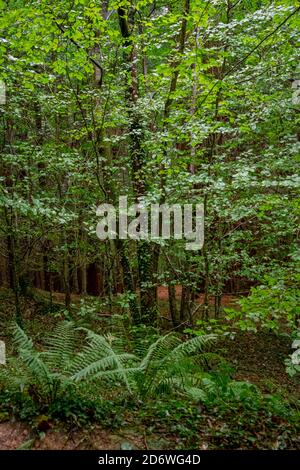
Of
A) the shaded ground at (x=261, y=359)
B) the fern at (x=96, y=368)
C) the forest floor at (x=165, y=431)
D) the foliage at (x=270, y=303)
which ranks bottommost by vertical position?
the shaded ground at (x=261, y=359)

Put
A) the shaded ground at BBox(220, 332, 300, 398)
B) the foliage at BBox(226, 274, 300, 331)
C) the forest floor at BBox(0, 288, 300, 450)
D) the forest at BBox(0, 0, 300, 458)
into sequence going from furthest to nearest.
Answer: the shaded ground at BBox(220, 332, 300, 398), the foliage at BBox(226, 274, 300, 331), the forest at BBox(0, 0, 300, 458), the forest floor at BBox(0, 288, 300, 450)

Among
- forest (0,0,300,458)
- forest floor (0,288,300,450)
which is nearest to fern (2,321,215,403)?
forest (0,0,300,458)

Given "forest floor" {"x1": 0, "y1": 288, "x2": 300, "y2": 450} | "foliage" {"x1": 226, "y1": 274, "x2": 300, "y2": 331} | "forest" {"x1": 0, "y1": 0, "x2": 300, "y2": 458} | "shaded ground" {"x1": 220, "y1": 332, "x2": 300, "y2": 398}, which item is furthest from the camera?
"shaded ground" {"x1": 220, "y1": 332, "x2": 300, "y2": 398}

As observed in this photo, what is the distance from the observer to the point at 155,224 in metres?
8.10

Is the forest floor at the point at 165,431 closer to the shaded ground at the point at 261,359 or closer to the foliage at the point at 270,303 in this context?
the foliage at the point at 270,303

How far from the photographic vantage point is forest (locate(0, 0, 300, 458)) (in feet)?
11.6

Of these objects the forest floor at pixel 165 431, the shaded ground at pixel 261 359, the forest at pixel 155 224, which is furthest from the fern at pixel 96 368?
the shaded ground at pixel 261 359

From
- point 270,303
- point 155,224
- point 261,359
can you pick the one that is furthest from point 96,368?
point 261,359

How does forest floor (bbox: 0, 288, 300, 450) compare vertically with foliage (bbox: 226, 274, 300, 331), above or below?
below

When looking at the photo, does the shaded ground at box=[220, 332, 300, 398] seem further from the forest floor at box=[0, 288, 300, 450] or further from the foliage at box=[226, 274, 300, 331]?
the forest floor at box=[0, 288, 300, 450]

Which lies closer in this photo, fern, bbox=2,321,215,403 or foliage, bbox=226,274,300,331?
fern, bbox=2,321,215,403

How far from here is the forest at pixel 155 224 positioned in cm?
352

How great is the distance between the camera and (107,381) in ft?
15.1

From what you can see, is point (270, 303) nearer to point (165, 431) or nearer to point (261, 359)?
point (165, 431)
